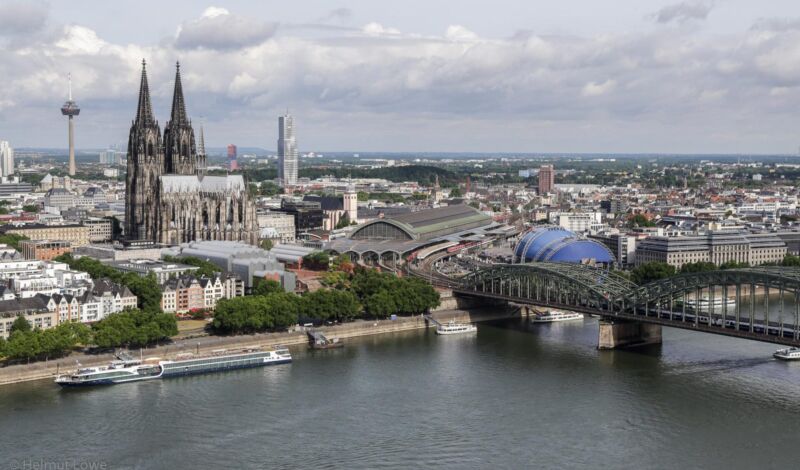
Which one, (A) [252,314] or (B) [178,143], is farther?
(B) [178,143]

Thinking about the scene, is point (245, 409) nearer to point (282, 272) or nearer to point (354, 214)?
point (282, 272)

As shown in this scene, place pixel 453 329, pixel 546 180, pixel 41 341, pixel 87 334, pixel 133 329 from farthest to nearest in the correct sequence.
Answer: pixel 546 180
pixel 453 329
pixel 133 329
pixel 87 334
pixel 41 341

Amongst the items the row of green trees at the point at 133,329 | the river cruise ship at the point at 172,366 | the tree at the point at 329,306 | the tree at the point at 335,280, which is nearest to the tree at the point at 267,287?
the tree at the point at 329,306

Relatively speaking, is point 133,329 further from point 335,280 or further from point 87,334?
point 335,280

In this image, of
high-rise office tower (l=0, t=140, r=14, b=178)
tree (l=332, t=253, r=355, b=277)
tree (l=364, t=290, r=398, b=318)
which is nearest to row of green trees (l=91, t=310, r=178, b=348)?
tree (l=364, t=290, r=398, b=318)

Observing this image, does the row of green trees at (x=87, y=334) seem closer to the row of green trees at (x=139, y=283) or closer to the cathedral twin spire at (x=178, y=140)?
the row of green trees at (x=139, y=283)

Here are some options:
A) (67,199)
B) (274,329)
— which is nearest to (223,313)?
(274,329)

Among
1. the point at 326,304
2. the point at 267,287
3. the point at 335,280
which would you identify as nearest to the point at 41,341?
the point at 326,304
